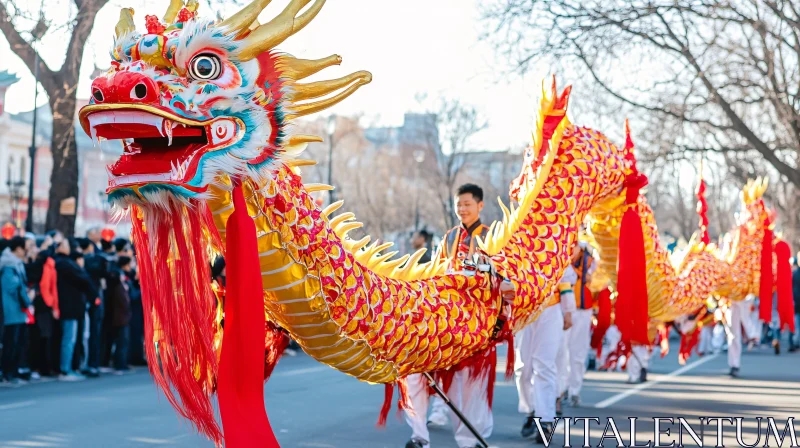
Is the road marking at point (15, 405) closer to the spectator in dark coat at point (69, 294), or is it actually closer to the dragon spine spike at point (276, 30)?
the spectator in dark coat at point (69, 294)

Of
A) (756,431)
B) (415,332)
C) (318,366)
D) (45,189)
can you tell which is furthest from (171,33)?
(45,189)

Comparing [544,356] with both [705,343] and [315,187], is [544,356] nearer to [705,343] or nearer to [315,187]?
[315,187]

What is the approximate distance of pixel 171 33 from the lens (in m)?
4.31

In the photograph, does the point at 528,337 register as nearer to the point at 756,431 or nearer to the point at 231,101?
the point at 756,431

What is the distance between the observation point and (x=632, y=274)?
8.25 m

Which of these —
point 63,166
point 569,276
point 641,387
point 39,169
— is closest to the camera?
point 569,276

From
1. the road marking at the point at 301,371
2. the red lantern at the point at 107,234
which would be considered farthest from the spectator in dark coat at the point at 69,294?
the road marking at the point at 301,371

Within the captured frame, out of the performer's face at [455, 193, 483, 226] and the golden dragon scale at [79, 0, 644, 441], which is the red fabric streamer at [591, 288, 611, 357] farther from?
the golden dragon scale at [79, 0, 644, 441]

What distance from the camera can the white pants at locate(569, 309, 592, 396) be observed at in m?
11.2

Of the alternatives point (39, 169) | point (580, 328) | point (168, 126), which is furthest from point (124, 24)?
point (39, 169)

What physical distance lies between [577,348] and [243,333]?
749cm

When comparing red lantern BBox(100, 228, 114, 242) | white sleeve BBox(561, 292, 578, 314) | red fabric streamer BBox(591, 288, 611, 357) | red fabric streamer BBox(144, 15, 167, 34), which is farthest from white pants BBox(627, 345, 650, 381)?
red fabric streamer BBox(144, 15, 167, 34)

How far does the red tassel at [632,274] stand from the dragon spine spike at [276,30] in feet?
14.1

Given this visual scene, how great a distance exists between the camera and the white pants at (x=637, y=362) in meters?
13.4
